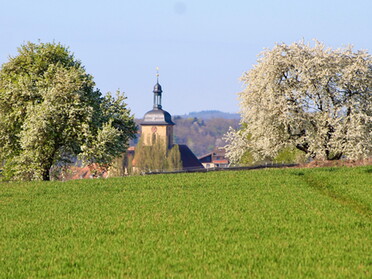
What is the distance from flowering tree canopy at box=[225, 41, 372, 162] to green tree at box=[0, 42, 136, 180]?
12.6 metres

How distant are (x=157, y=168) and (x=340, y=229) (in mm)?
141560

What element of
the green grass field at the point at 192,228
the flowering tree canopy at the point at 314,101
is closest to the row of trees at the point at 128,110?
the flowering tree canopy at the point at 314,101

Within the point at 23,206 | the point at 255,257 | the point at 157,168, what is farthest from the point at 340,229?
the point at 157,168

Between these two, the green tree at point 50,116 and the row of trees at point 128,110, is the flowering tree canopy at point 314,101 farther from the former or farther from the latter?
the green tree at point 50,116

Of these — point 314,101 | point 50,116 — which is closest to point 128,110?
point 50,116

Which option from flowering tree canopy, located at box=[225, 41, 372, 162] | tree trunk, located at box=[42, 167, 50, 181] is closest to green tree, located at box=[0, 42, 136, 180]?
tree trunk, located at box=[42, 167, 50, 181]

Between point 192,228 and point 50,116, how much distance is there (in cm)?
3162

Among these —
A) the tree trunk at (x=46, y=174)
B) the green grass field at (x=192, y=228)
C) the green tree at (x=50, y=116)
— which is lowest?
the green grass field at (x=192, y=228)

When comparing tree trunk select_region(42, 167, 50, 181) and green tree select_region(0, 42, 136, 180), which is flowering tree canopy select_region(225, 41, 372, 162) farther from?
tree trunk select_region(42, 167, 50, 181)

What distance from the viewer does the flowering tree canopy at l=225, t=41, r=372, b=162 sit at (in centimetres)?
5784

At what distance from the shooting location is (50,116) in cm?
5416

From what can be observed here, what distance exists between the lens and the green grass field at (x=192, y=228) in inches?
753

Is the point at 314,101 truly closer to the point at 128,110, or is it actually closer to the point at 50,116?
the point at 128,110

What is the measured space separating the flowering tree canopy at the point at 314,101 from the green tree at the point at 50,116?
12.6m
